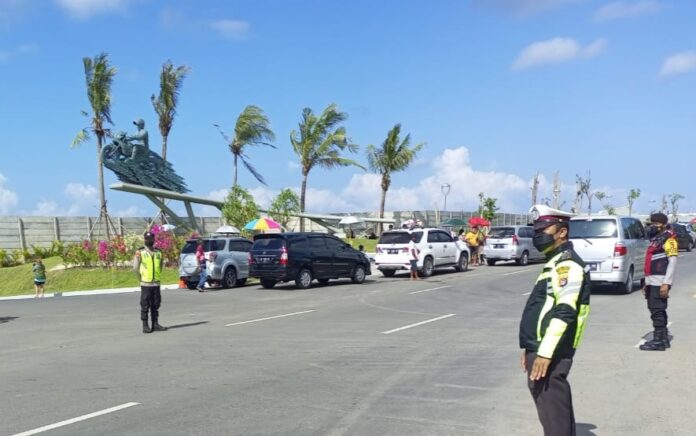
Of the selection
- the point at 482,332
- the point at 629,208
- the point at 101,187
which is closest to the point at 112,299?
the point at 482,332

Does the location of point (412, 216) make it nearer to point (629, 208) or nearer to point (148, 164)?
point (148, 164)

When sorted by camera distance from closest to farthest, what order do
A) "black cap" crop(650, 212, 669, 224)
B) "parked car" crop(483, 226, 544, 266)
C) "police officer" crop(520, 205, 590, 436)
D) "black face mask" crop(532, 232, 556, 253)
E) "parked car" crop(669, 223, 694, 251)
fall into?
"police officer" crop(520, 205, 590, 436) → "black face mask" crop(532, 232, 556, 253) → "black cap" crop(650, 212, 669, 224) → "parked car" crop(483, 226, 544, 266) → "parked car" crop(669, 223, 694, 251)

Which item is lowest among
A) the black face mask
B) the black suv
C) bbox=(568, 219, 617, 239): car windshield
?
the black suv

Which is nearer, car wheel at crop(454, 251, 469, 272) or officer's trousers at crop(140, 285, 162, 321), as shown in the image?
officer's trousers at crop(140, 285, 162, 321)

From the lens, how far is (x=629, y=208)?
76.8 m

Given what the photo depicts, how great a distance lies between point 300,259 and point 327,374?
13.0 metres

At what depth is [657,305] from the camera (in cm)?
885

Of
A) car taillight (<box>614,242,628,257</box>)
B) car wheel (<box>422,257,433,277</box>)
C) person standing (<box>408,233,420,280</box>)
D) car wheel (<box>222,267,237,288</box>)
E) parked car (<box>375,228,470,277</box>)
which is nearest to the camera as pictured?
car taillight (<box>614,242,628,257</box>)

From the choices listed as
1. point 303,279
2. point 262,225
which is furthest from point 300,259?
point 262,225

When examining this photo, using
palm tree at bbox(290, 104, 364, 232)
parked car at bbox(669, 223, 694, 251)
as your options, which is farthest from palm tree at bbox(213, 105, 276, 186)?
parked car at bbox(669, 223, 694, 251)

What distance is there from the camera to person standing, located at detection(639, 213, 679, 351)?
8.76 m

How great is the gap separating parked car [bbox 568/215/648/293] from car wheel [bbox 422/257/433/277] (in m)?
8.55

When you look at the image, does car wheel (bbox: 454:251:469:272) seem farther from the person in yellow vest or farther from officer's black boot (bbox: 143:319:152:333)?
officer's black boot (bbox: 143:319:152:333)

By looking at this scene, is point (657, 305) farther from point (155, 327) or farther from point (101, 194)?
point (101, 194)
